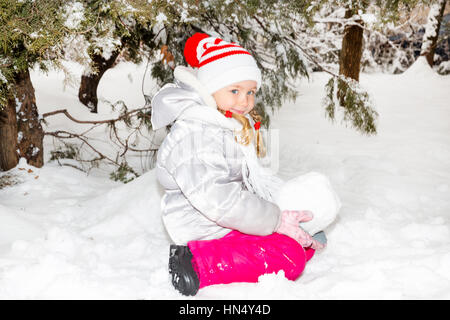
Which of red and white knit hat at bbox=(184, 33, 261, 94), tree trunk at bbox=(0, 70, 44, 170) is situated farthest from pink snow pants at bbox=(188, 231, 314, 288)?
tree trunk at bbox=(0, 70, 44, 170)

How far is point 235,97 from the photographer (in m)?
1.98

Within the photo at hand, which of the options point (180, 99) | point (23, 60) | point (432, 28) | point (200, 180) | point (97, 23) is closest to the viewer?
point (200, 180)

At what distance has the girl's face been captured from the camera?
6.47 ft

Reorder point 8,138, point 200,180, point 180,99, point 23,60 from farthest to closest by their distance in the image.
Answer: point 8,138 → point 23,60 → point 180,99 → point 200,180

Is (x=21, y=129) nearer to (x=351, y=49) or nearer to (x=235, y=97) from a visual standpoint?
(x=235, y=97)

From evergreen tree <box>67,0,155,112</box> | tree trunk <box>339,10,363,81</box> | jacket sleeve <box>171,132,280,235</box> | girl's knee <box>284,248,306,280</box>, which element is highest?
evergreen tree <box>67,0,155,112</box>

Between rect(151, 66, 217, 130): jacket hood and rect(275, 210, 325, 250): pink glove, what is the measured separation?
66 centimetres

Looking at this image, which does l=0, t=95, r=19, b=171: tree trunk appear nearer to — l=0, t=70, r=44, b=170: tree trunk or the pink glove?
l=0, t=70, r=44, b=170: tree trunk

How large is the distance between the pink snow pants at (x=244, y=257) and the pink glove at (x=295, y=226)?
0.13 feet

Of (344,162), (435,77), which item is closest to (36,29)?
(344,162)

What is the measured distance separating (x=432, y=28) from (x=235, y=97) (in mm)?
9060

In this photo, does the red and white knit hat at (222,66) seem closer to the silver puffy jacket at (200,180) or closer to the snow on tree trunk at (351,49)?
the silver puffy jacket at (200,180)

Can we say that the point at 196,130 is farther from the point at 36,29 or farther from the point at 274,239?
the point at 36,29

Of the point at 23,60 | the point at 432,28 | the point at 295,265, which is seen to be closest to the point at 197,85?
the point at 295,265
